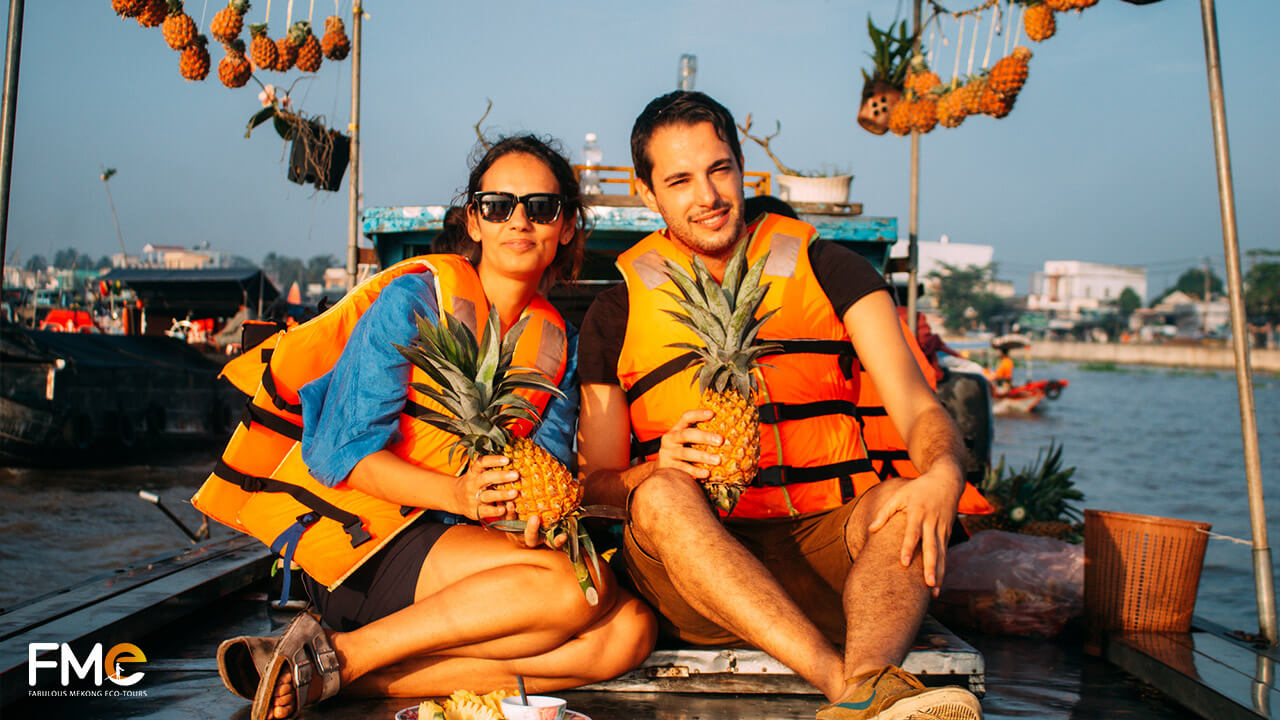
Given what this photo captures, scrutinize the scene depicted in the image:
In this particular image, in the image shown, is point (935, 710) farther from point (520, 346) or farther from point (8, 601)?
point (8, 601)

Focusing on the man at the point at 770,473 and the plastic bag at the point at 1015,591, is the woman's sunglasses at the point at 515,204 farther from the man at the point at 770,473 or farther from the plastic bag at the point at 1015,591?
the plastic bag at the point at 1015,591

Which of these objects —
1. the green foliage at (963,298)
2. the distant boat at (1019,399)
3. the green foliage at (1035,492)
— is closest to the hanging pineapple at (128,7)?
the green foliage at (1035,492)

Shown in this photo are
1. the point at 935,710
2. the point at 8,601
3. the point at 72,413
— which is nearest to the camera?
the point at 935,710

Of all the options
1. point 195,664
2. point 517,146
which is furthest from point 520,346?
point 195,664

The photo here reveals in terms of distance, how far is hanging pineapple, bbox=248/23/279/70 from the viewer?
6.84 meters

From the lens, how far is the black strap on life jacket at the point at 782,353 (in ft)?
10.3

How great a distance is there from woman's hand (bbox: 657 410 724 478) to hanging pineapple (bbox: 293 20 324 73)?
5689 millimetres

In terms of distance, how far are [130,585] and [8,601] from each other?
Answer: 278 cm

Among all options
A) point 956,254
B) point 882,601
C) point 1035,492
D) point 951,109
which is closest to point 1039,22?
point 951,109

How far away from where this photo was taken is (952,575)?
4.38 m

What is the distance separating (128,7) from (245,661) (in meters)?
5.19

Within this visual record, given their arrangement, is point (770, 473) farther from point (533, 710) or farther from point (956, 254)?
point (956, 254)

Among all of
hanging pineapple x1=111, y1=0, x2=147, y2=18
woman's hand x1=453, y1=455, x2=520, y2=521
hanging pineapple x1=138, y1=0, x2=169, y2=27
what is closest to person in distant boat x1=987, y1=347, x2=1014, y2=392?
hanging pineapple x1=138, y1=0, x2=169, y2=27

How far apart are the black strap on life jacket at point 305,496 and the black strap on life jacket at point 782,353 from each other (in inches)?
40.7
